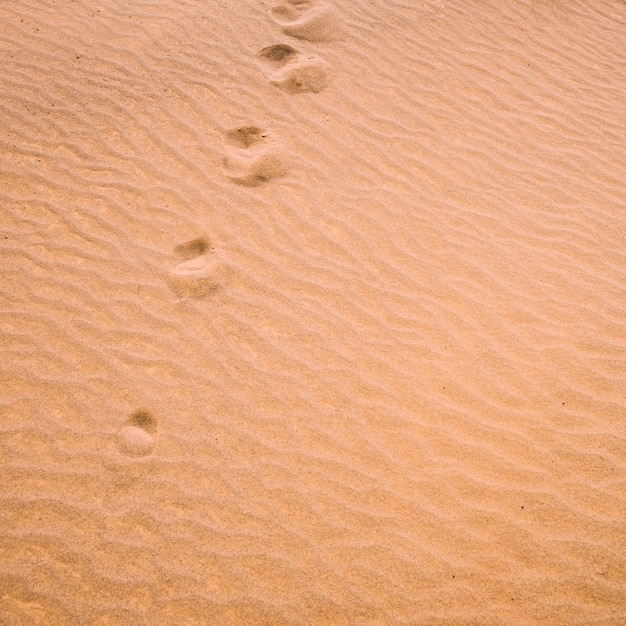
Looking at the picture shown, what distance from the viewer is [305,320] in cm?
324

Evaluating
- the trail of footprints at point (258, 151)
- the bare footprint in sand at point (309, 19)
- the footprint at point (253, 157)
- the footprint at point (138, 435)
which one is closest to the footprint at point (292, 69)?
the trail of footprints at point (258, 151)

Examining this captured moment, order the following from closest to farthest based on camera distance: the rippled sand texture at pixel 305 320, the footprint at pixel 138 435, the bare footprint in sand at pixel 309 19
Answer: the rippled sand texture at pixel 305 320 → the footprint at pixel 138 435 → the bare footprint in sand at pixel 309 19

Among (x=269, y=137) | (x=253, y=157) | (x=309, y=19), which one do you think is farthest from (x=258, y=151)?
(x=309, y=19)

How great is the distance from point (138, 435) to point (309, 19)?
167 inches

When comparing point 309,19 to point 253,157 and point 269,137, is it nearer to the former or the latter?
point 269,137

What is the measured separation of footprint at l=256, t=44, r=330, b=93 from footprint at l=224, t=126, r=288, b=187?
0.67 m

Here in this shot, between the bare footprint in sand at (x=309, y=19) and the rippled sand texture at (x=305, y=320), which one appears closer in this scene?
the rippled sand texture at (x=305, y=320)

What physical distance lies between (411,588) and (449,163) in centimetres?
310

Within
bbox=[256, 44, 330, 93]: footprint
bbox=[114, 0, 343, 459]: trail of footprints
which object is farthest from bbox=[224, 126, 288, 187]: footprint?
bbox=[256, 44, 330, 93]: footprint

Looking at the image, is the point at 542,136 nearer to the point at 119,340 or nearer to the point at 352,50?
the point at 352,50

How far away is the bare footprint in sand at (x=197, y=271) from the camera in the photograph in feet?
10.9

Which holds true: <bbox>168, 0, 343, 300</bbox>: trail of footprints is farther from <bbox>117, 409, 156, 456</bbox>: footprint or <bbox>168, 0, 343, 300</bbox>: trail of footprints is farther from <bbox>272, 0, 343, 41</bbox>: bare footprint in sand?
<bbox>117, 409, 156, 456</bbox>: footprint

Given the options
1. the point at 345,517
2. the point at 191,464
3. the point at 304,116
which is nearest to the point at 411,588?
the point at 345,517

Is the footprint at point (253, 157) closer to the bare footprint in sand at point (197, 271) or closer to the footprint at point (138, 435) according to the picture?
the bare footprint in sand at point (197, 271)
